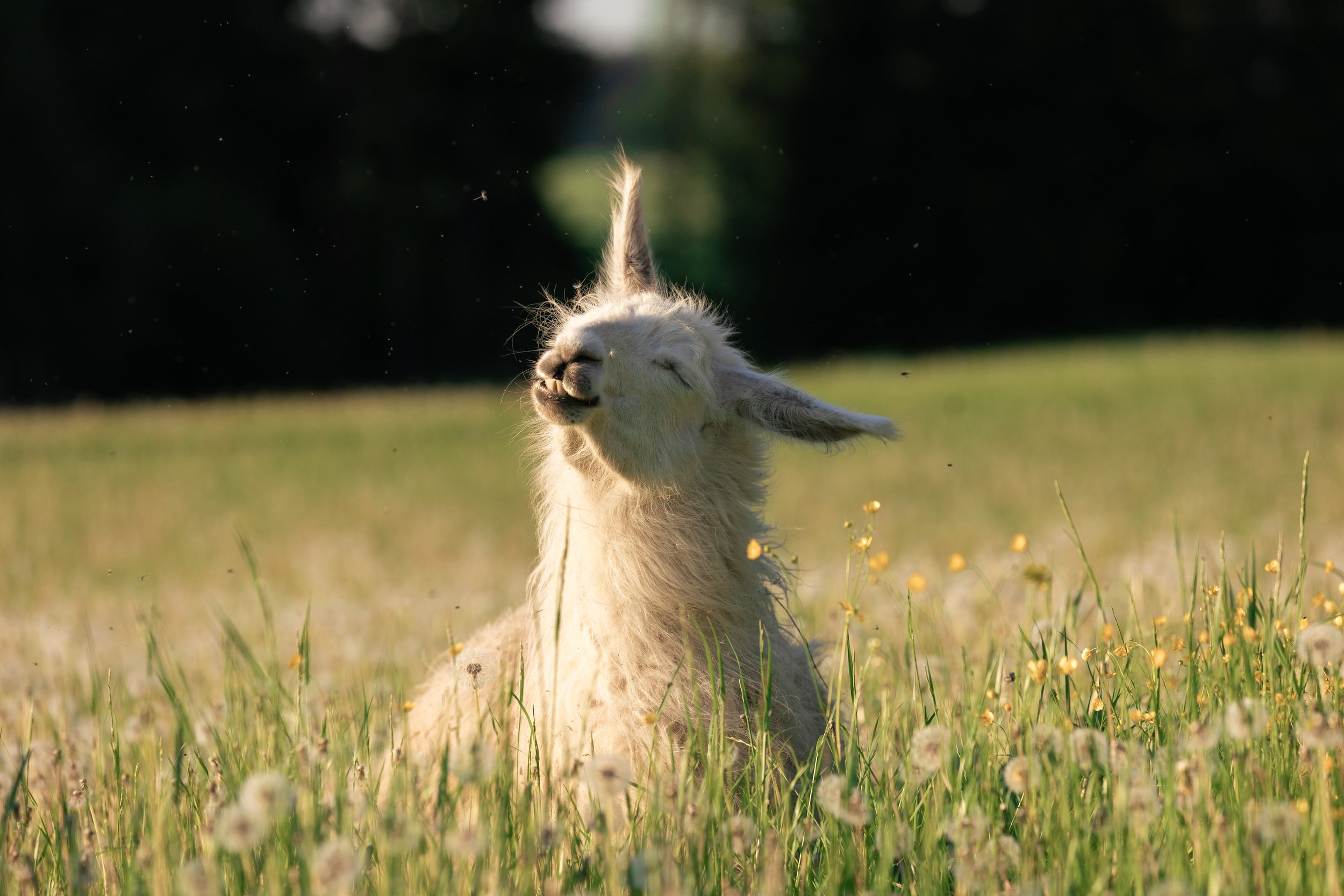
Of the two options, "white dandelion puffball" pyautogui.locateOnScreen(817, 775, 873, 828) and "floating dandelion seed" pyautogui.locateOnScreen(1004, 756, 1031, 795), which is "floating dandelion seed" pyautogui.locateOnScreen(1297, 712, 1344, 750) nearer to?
"floating dandelion seed" pyautogui.locateOnScreen(1004, 756, 1031, 795)

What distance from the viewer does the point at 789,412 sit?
4230 mm

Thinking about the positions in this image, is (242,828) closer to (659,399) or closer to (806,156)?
(659,399)

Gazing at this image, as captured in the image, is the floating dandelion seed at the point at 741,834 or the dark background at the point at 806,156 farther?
the dark background at the point at 806,156

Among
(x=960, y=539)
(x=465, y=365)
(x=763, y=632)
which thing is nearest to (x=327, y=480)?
(x=960, y=539)

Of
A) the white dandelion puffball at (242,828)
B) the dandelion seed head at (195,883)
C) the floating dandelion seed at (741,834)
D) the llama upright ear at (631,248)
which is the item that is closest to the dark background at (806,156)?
the llama upright ear at (631,248)

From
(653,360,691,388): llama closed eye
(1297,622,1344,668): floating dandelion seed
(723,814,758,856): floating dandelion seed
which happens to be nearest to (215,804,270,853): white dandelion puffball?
(723,814,758,856): floating dandelion seed

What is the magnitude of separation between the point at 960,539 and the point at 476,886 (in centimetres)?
953

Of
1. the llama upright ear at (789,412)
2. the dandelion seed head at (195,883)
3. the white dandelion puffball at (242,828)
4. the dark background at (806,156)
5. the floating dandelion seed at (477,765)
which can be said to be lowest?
the dandelion seed head at (195,883)

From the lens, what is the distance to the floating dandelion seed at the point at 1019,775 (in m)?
2.93

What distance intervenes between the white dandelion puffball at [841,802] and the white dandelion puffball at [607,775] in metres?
0.44

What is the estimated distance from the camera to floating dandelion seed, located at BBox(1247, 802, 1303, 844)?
2.49 metres

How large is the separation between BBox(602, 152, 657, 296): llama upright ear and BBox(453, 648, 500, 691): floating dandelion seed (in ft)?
5.18

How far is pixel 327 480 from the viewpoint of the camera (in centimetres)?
1655

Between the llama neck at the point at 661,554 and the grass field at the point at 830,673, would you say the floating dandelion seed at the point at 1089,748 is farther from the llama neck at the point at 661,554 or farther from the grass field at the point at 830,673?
the llama neck at the point at 661,554
